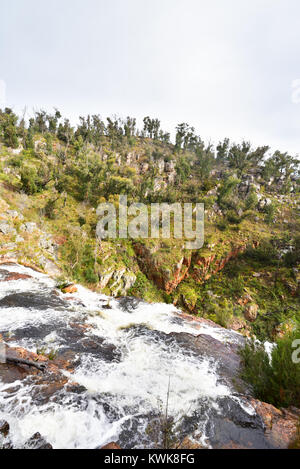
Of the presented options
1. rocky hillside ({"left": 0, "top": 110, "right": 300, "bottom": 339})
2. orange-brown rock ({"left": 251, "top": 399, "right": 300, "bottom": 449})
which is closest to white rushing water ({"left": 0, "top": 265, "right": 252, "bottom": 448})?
orange-brown rock ({"left": 251, "top": 399, "right": 300, "bottom": 449})

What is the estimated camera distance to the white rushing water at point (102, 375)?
12.6ft

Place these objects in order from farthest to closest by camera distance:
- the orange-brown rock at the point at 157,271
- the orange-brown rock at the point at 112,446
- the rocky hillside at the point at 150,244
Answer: the orange-brown rock at the point at 157,271, the rocky hillside at the point at 150,244, the orange-brown rock at the point at 112,446

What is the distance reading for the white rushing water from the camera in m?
3.83

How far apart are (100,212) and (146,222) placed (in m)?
6.92

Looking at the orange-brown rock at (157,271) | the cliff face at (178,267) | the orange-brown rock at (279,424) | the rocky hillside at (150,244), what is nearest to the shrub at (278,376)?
the orange-brown rock at (279,424)

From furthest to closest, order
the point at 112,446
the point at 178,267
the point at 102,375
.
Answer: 1. the point at 178,267
2. the point at 102,375
3. the point at 112,446

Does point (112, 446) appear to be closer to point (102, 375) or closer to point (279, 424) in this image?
point (102, 375)

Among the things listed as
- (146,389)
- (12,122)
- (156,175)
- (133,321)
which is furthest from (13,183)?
(156,175)

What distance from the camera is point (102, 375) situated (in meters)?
5.73

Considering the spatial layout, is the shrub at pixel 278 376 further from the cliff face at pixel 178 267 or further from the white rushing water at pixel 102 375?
the cliff face at pixel 178 267

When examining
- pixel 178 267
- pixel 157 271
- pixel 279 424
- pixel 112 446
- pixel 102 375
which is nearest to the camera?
pixel 112 446

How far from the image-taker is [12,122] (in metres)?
33.4

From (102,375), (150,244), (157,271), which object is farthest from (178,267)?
(102,375)
